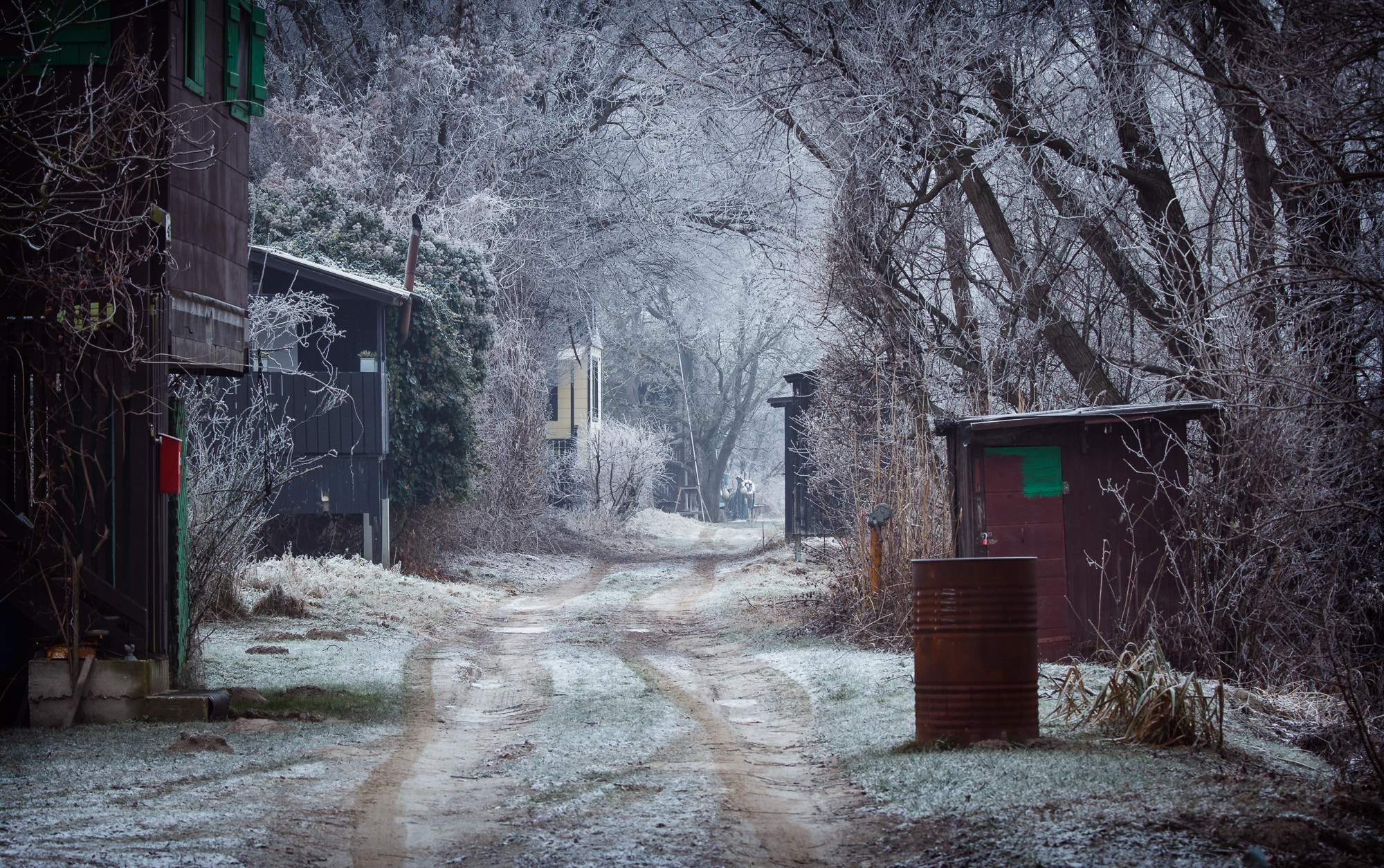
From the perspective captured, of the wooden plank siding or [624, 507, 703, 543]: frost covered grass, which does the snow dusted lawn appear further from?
[624, 507, 703, 543]: frost covered grass

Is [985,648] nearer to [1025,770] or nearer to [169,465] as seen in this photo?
[1025,770]

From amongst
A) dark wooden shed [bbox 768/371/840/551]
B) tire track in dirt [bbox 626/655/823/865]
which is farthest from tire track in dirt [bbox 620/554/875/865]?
dark wooden shed [bbox 768/371/840/551]

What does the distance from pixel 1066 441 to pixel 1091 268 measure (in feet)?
15.7

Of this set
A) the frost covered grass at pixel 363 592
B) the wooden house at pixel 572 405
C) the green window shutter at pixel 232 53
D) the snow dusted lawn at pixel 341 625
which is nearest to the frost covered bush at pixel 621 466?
the wooden house at pixel 572 405

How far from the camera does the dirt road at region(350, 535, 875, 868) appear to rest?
5035mm

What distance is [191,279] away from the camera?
8.83 m

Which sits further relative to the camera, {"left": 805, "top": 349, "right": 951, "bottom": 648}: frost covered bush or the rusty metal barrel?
{"left": 805, "top": 349, "right": 951, "bottom": 648}: frost covered bush

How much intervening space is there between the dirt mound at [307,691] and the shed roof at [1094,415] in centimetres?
605

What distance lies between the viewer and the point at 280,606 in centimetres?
1417

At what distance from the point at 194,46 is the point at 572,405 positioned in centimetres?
2884

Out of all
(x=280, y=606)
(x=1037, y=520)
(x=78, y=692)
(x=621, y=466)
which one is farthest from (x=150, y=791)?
(x=621, y=466)

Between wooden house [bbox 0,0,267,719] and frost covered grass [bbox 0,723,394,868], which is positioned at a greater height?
wooden house [bbox 0,0,267,719]

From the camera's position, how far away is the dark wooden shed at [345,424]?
19484 millimetres

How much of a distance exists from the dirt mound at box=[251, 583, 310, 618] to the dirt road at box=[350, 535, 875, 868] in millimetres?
2351
